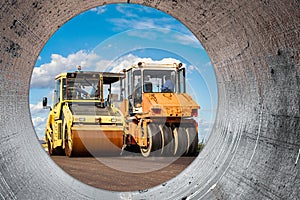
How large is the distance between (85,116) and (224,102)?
7.35 metres

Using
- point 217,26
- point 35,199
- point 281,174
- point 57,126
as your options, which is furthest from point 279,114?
point 57,126

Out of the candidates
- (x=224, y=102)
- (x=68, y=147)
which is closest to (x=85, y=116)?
(x=68, y=147)

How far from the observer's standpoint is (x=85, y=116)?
33.4 ft

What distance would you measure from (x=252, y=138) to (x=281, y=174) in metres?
0.49

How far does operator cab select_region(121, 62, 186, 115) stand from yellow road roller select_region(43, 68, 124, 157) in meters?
0.56

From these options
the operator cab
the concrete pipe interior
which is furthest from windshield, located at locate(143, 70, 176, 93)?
the concrete pipe interior

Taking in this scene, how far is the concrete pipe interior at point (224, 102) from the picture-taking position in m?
2.04

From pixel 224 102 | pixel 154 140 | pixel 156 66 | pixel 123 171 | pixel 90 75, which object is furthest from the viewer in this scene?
pixel 156 66

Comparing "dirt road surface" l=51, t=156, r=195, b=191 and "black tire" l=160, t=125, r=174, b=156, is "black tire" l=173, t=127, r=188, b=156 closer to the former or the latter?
"black tire" l=160, t=125, r=174, b=156

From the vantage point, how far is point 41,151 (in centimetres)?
311

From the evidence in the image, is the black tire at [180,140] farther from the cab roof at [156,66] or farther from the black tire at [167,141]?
the cab roof at [156,66]

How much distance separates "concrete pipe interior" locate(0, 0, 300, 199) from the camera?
204cm

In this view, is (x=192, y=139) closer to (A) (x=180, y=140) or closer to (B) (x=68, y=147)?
(A) (x=180, y=140)

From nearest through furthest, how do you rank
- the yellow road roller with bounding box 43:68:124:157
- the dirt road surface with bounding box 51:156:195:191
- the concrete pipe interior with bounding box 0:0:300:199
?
the concrete pipe interior with bounding box 0:0:300:199
the dirt road surface with bounding box 51:156:195:191
the yellow road roller with bounding box 43:68:124:157
